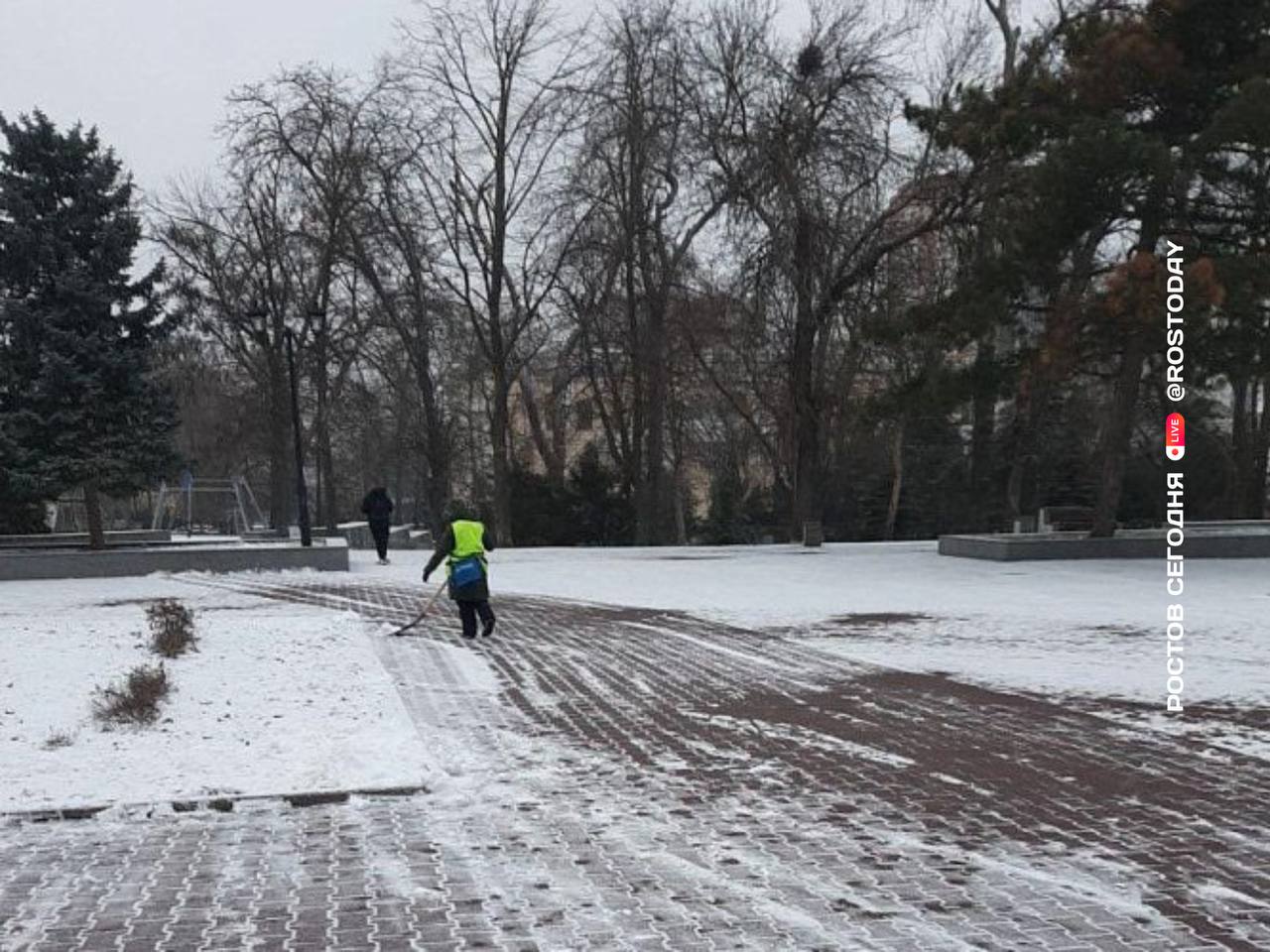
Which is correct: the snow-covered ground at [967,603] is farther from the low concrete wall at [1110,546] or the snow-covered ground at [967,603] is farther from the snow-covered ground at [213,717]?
the snow-covered ground at [213,717]

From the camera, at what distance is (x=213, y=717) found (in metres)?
8.00

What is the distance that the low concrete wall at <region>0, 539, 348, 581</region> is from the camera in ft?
68.9

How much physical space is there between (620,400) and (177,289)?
13.6 meters

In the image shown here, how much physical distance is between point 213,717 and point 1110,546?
745 inches

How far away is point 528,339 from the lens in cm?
3778

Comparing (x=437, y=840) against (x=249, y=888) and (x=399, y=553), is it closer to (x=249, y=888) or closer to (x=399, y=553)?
(x=249, y=888)

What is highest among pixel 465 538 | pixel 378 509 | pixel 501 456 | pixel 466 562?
pixel 501 456

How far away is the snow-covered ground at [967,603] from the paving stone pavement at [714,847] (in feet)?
6.69

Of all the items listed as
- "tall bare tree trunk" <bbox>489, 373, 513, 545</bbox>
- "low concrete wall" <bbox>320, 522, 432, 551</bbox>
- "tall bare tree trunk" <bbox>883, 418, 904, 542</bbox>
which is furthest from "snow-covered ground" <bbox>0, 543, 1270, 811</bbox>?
"tall bare tree trunk" <bbox>883, 418, 904, 542</bbox>

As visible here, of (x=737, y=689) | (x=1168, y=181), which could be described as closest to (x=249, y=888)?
(x=737, y=689)

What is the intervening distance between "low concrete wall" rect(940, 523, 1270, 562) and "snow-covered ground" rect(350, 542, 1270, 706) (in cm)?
44

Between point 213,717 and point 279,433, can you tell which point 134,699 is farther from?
point 279,433

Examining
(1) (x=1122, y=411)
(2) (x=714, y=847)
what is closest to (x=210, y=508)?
(1) (x=1122, y=411)

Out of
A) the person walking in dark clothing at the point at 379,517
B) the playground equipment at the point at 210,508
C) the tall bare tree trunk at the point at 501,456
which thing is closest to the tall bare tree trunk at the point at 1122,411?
the person walking in dark clothing at the point at 379,517
